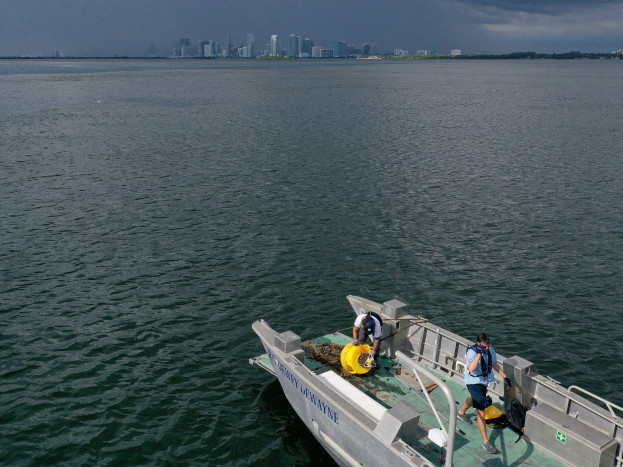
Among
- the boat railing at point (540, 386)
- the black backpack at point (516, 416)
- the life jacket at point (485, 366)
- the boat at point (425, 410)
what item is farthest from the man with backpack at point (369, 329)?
the black backpack at point (516, 416)

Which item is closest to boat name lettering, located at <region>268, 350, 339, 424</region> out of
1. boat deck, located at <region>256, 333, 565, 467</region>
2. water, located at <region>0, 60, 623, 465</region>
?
boat deck, located at <region>256, 333, 565, 467</region>

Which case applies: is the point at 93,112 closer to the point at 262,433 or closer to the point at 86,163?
the point at 86,163

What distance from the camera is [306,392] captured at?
14.9m

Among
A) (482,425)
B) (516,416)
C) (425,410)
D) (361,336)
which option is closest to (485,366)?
(482,425)

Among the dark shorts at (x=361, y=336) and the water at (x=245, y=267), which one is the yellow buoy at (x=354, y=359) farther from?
the water at (x=245, y=267)

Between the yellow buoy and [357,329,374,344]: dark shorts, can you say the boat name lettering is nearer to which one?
the yellow buoy

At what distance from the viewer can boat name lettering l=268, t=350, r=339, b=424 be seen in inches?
550

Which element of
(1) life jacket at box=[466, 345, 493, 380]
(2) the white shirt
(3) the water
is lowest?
(3) the water

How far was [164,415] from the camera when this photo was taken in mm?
17047

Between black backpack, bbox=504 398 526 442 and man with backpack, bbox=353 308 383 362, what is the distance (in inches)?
171

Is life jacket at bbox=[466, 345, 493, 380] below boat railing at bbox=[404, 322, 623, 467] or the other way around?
the other way around

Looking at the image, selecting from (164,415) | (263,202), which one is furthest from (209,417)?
(263,202)

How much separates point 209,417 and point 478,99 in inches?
4379

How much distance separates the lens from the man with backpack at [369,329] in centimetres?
1684
